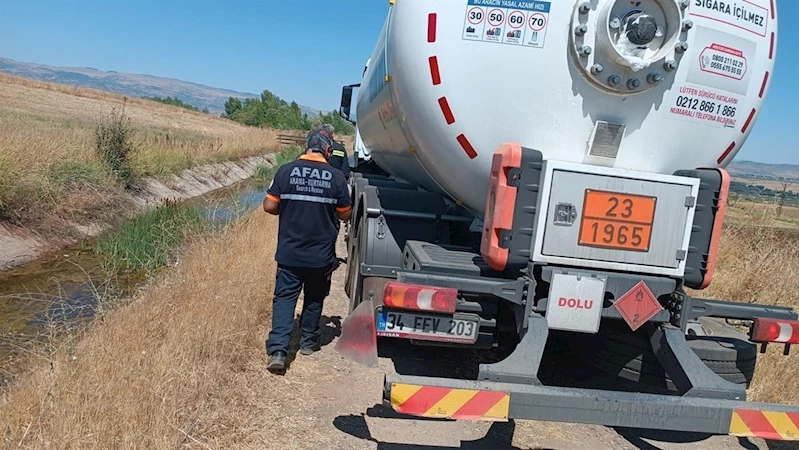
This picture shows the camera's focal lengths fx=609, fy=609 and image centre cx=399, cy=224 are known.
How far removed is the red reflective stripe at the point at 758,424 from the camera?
3244 mm

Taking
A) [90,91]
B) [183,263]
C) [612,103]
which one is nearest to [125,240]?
[183,263]

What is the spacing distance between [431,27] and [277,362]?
8.67 ft

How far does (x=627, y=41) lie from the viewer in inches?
134

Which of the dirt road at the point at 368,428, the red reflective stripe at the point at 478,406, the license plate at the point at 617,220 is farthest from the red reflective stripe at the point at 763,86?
the red reflective stripe at the point at 478,406

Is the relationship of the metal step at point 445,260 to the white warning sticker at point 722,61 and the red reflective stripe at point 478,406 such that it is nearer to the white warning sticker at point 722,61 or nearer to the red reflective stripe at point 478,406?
the red reflective stripe at point 478,406

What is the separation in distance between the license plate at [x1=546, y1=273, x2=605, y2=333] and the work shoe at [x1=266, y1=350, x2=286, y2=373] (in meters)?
2.10

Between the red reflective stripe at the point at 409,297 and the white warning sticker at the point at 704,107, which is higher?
the white warning sticker at the point at 704,107

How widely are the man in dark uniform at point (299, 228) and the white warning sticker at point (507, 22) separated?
1.75m

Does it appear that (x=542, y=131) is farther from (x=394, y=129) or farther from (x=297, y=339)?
(x=297, y=339)

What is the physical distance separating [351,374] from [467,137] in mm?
2240

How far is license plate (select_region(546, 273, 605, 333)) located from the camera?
3.49 meters

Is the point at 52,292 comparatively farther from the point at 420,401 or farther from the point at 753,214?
the point at 753,214

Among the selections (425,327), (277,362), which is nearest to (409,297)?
(425,327)

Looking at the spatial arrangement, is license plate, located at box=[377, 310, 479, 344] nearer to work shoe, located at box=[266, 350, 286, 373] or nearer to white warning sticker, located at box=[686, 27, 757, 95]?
work shoe, located at box=[266, 350, 286, 373]
